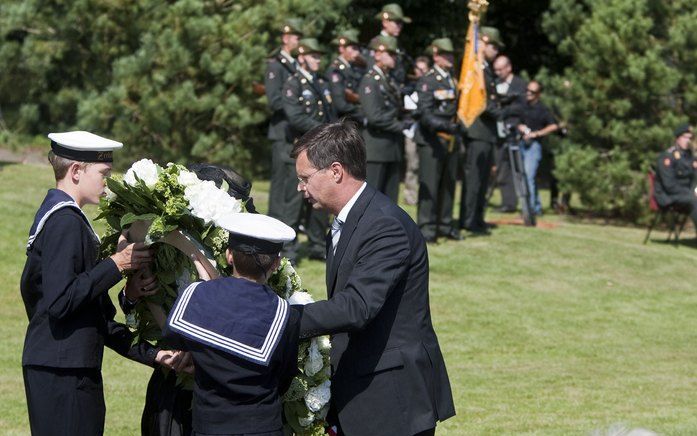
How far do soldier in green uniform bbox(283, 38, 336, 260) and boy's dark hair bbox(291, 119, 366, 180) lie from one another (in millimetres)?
8913

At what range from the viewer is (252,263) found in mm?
4512

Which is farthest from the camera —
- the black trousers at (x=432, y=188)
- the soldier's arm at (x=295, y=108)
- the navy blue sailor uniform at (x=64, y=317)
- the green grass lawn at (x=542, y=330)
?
the black trousers at (x=432, y=188)

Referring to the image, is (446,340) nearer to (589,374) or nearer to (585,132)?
(589,374)

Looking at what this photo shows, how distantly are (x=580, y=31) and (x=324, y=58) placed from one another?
4572 millimetres

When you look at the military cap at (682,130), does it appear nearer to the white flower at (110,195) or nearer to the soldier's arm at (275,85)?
the soldier's arm at (275,85)

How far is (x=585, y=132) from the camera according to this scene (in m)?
19.6

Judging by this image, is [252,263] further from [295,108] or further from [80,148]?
[295,108]

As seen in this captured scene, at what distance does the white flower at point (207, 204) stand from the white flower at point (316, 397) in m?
0.79

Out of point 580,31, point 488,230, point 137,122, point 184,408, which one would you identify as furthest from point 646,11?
point 184,408

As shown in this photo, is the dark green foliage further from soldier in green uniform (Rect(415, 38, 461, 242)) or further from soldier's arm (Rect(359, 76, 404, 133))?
soldier's arm (Rect(359, 76, 404, 133))

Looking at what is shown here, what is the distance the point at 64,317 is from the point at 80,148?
0.70m

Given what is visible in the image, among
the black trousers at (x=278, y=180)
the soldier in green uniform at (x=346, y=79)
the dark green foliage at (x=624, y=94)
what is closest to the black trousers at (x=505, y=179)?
the dark green foliage at (x=624, y=94)

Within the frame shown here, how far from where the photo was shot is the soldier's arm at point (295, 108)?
14039 millimetres

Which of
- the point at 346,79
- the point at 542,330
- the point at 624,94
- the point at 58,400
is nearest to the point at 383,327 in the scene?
the point at 58,400
